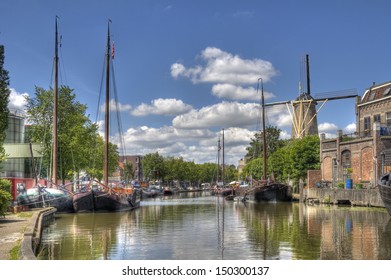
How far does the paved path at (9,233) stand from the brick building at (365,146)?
31.2 metres

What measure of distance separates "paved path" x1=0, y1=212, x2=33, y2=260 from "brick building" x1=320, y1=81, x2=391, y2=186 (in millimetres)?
31231

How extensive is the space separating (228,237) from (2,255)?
35.0 ft

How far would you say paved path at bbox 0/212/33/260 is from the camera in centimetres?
1501

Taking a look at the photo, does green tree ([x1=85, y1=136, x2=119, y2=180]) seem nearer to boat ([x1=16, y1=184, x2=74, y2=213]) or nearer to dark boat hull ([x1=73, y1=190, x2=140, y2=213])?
dark boat hull ([x1=73, y1=190, x2=140, y2=213])

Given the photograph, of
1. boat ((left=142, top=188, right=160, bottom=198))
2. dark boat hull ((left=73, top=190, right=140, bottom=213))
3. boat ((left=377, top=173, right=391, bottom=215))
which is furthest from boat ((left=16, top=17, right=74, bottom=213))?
boat ((left=142, top=188, right=160, bottom=198))

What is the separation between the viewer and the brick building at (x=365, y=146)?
48406 mm

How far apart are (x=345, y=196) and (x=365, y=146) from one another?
6236mm

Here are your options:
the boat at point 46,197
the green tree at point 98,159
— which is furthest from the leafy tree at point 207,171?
the boat at point 46,197

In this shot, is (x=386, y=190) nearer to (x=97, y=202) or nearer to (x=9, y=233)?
(x=9, y=233)

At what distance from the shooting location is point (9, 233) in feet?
63.8

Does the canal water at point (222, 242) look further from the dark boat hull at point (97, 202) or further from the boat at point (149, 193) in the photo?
the boat at point (149, 193)

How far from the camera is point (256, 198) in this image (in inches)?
2499
